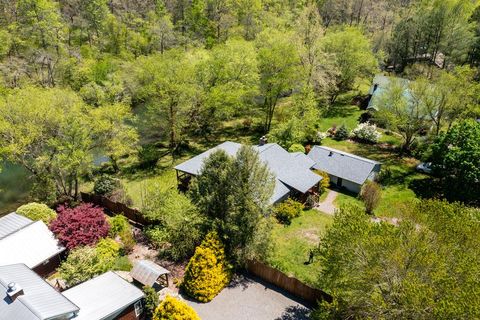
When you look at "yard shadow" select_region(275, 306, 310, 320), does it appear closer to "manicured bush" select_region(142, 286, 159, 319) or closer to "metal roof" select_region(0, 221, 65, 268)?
"manicured bush" select_region(142, 286, 159, 319)

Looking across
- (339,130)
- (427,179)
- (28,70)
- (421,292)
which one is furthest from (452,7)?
(28,70)

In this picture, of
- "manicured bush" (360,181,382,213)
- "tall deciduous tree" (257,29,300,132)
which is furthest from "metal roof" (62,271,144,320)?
"tall deciduous tree" (257,29,300,132)

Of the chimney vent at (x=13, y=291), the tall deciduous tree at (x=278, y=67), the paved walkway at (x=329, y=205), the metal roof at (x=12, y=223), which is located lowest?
the paved walkway at (x=329, y=205)

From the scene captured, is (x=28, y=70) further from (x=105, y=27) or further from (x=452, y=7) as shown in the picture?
(x=452, y=7)

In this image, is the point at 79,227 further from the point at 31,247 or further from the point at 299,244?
the point at 299,244

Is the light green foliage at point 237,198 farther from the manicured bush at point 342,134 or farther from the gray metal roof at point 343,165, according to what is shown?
the manicured bush at point 342,134

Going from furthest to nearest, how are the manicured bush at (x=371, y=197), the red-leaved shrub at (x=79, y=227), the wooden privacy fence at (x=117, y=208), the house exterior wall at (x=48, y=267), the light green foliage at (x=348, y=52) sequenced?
the light green foliage at (x=348, y=52), the manicured bush at (x=371, y=197), the wooden privacy fence at (x=117, y=208), the red-leaved shrub at (x=79, y=227), the house exterior wall at (x=48, y=267)

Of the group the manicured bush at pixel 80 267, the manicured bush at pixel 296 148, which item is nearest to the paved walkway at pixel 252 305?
the manicured bush at pixel 80 267

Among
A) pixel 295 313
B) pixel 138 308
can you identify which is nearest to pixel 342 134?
pixel 295 313
